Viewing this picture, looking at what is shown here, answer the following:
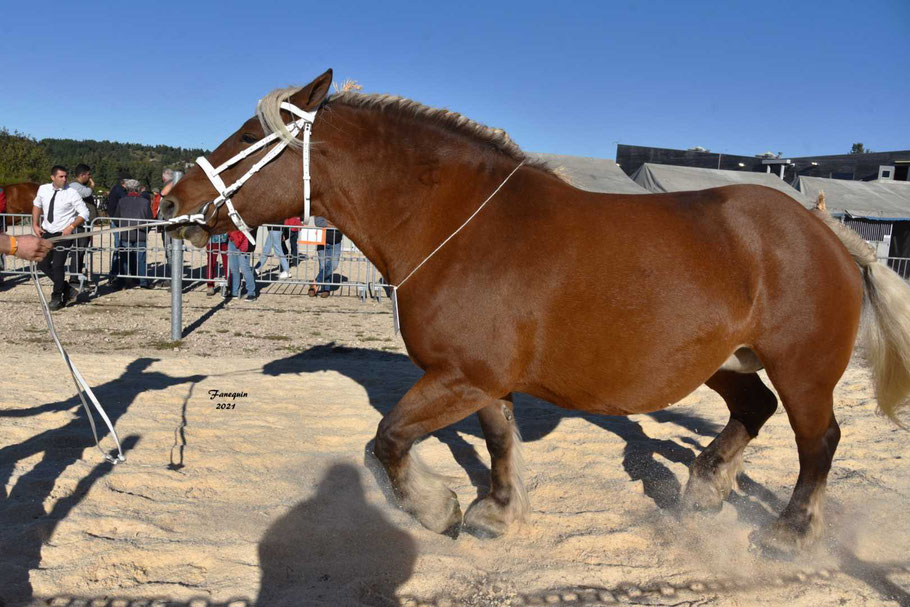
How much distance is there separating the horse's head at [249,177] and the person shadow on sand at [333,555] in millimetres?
1653

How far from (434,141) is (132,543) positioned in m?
2.59

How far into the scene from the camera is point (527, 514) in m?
3.83

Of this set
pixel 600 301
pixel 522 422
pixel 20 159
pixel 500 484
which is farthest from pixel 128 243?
pixel 20 159

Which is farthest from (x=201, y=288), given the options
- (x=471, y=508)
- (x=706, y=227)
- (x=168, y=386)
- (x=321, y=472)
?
(x=706, y=227)

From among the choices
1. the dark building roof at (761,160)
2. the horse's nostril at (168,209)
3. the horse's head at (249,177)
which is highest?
the dark building roof at (761,160)

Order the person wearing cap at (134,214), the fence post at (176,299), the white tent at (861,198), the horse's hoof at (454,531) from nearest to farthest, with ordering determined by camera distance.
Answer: the horse's hoof at (454,531), the fence post at (176,299), the person wearing cap at (134,214), the white tent at (861,198)

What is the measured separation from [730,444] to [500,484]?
159 centimetres

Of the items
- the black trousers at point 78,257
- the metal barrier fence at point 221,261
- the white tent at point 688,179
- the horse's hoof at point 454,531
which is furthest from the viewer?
the white tent at point 688,179

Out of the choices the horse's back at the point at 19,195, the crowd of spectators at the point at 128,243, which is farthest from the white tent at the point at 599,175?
the horse's back at the point at 19,195

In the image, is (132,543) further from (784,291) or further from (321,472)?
(784,291)

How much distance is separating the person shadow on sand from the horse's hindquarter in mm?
1037

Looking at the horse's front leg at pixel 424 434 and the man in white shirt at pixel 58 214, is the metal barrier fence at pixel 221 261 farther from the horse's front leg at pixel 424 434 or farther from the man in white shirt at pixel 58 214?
the horse's front leg at pixel 424 434

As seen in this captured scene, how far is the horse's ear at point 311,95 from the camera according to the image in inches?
130

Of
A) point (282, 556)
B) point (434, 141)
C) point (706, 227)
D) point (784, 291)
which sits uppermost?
point (434, 141)
